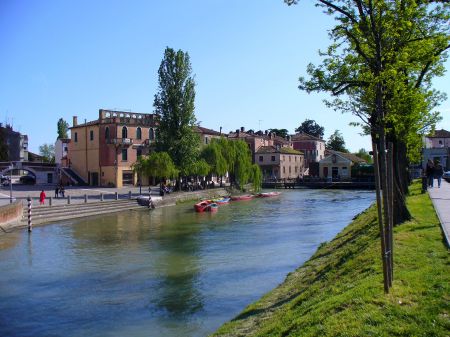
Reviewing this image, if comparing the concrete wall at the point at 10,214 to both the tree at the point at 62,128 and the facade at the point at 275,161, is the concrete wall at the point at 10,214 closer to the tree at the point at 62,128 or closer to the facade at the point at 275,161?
the facade at the point at 275,161

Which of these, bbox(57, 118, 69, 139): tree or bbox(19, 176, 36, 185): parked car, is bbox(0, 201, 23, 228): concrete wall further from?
bbox(57, 118, 69, 139): tree

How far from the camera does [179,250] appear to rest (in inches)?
889

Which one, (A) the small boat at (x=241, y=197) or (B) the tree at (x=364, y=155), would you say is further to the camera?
(B) the tree at (x=364, y=155)

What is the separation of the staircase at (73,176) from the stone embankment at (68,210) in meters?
23.9

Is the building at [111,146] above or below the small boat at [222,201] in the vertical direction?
above

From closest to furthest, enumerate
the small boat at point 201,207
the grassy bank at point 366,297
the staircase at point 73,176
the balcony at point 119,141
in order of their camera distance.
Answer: the grassy bank at point 366,297
the small boat at point 201,207
the balcony at point 119,141
the staircase at point 73,176

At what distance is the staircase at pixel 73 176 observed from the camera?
70.2 metres

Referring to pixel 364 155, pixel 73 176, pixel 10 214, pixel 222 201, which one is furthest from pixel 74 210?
pixel 364 155

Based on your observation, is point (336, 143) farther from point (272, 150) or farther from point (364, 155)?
point (272, 150)

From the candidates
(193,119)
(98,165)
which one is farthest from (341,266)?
(98,165)

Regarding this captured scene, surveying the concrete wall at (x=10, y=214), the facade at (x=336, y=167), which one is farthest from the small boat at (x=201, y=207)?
the facade at (x=336, y=167)

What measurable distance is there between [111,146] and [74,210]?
29.5 m

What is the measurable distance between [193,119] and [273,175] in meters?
40.6

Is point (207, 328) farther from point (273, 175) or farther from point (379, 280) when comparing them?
point (273, 175)
